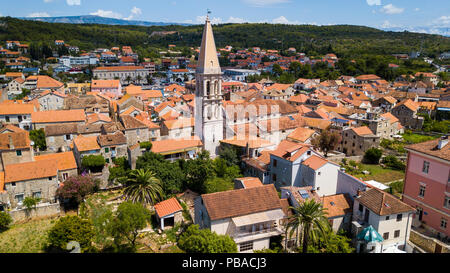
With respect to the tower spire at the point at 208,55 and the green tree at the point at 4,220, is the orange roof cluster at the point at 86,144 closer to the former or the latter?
the green tree at the point at 4,220

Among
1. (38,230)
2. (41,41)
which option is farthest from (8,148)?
(41,41)

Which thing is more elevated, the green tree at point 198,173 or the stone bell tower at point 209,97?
the stone bell tower at point 209,97

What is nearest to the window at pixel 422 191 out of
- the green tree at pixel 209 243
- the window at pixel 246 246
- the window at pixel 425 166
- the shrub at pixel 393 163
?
the window at pixel 425 166

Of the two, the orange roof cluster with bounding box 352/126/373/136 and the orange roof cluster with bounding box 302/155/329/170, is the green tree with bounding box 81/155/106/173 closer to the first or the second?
the orange roof cluster with bounding box 302/155/329/170

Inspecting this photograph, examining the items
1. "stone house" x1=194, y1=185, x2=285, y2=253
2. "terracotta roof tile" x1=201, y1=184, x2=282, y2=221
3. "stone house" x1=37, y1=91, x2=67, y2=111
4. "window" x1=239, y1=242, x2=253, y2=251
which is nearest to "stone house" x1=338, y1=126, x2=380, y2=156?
"terracotta roof tile" x1=201, y1=184, x2=282, y2=221

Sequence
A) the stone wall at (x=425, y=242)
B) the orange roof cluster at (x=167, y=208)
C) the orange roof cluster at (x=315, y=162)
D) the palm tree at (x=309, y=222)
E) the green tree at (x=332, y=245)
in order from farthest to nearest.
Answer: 1. the orange roof cluster at (x=315, y=162)
2. the orange roof cluster at (x=167, y=208)
3. the stone wall at (x=425, y=242)
4. the green tree at (x=332, y=245)
5. the palm tree at (x=309, y=222)

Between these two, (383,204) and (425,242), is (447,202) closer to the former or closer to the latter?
(425,242)
